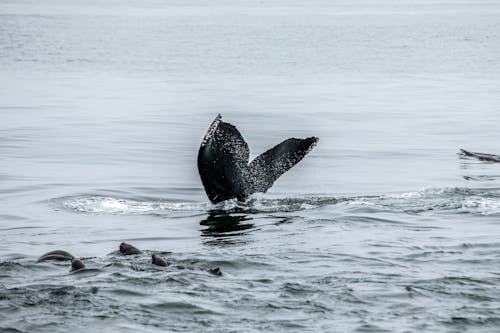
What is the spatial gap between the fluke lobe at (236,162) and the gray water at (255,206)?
0.34 metres

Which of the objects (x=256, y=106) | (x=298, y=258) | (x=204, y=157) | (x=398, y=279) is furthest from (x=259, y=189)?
(x=256, y=106)

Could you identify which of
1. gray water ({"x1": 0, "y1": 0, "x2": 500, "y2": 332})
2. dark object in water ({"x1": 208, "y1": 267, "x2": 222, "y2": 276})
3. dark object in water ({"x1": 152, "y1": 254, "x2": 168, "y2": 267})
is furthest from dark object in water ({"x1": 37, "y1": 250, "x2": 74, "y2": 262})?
dark object in water ({"x1": 208, "y1": 267, "x2": 222, "y2": 276})

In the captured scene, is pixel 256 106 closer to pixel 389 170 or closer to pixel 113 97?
pixel 113 97

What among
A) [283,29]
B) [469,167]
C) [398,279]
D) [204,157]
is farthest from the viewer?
[283,29]

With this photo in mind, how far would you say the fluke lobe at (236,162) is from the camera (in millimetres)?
11016

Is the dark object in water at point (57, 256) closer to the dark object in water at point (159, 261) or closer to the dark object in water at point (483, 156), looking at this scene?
the dark object in water at point (159, 261)

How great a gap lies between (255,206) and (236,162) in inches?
45.8

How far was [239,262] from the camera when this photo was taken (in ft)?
29.7

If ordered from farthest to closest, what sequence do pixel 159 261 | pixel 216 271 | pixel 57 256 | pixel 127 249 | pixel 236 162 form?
pixel 236 162 < pixel 127 249 < pixel 57 256 < pixel 159 261 < pixel 216 271

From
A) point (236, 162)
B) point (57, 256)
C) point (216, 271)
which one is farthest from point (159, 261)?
point (236, 162)

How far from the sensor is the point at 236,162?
11148 millimetres

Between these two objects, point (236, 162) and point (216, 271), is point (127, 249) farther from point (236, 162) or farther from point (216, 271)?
point (236, 162)

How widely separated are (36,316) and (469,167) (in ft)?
35.7

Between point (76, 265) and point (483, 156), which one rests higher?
point (76, 265)
